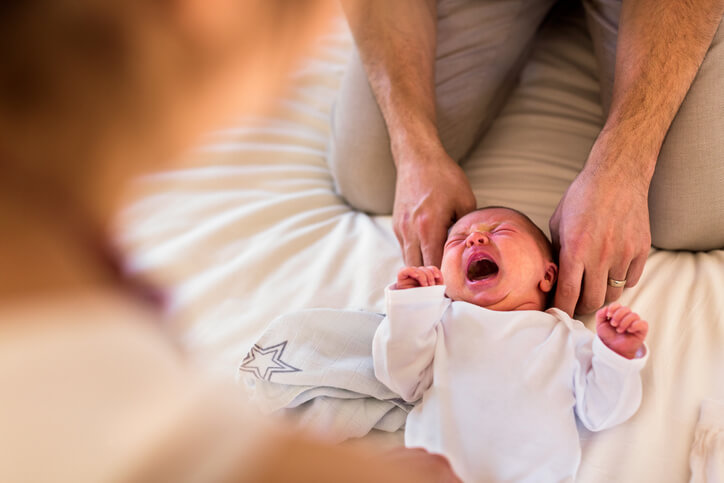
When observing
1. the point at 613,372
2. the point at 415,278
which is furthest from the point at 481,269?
the point at 613,372

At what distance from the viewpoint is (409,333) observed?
98 centimetres

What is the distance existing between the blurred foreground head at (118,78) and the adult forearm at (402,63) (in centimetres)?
114

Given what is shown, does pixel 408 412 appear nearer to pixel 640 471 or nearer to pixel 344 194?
pixel 640 471

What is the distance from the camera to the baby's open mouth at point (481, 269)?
112 cm

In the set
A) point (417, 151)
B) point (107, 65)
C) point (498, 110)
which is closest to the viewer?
point (107, 65)

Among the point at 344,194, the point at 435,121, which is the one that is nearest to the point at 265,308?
the point at 344,194

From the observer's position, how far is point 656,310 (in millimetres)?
1132

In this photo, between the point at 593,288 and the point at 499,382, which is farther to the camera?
the point at 593,288

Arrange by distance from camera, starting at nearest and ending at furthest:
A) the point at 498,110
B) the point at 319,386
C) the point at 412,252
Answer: the point at 319,386 → the point at 412,252 → the point at 498,110

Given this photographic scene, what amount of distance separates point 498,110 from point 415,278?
82 centimetres

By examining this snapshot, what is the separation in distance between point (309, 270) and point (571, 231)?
1.75ft

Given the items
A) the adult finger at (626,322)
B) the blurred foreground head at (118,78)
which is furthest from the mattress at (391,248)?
the blurred foreground head at (118,78)

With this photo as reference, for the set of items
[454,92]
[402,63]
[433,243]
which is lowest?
[433,243]

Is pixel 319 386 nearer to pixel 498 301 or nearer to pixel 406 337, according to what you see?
pixel 406 337
